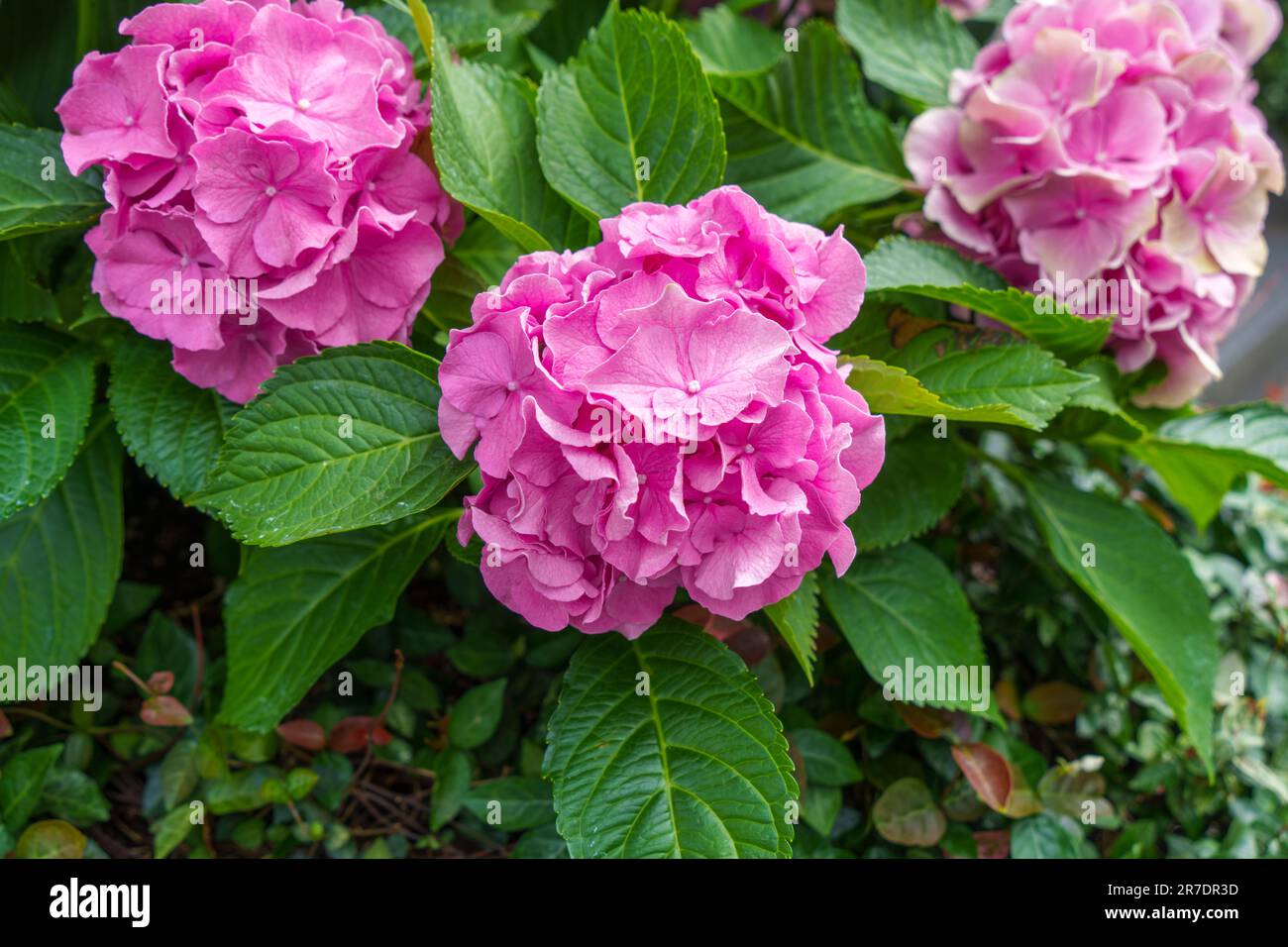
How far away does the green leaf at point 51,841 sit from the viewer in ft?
3.04

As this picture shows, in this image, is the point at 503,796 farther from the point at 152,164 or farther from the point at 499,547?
the point at 152,164

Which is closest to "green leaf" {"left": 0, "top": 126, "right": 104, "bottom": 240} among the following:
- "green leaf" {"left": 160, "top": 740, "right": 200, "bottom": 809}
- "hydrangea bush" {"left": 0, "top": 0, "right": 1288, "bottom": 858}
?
"hydrangea bush" {"left": 0, "top": 0, "right": 1288, "bottom": 858}

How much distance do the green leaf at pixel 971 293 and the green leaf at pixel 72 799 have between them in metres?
0.81

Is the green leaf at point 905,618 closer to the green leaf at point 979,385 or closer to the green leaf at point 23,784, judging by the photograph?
the green leaf at point 979,385

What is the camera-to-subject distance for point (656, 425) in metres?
0.68

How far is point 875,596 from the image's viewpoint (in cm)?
102

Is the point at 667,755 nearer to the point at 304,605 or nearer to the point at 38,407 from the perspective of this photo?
the point at 304,605

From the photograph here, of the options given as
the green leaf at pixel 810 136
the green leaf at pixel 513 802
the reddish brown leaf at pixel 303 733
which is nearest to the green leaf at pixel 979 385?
the green leaf at pixel 810 136

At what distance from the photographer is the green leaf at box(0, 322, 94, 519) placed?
2.78 ft

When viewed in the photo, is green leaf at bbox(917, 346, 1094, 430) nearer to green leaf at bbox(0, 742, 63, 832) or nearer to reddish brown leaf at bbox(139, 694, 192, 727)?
reddish brown leaf at bbox(139, 694, 192, 727)

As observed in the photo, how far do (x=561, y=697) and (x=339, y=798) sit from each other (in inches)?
12.2

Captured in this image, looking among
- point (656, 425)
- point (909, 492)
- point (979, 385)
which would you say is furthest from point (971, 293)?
point (656, 425)

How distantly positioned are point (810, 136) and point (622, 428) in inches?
22.4


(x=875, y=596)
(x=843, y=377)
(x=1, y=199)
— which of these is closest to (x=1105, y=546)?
(x=875, y=596)
